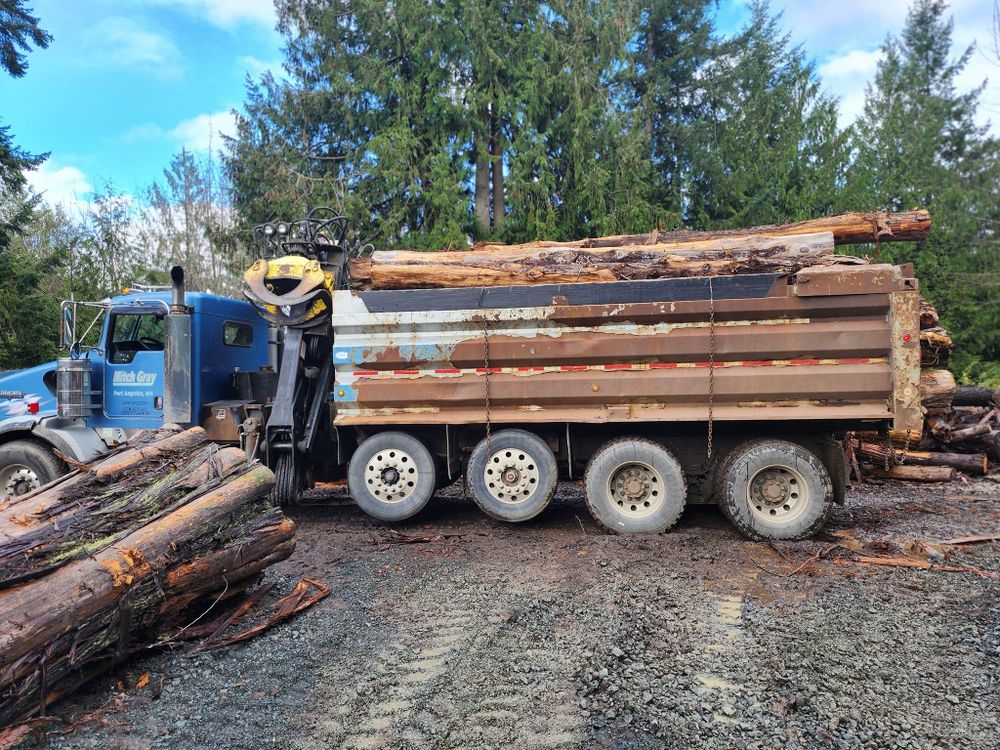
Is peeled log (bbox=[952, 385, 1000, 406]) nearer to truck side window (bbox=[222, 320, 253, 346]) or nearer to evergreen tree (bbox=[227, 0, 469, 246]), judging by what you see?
evergreen tree (bbox=[227, 0, 469, 246])

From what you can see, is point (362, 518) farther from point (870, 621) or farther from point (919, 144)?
point (919, 144)

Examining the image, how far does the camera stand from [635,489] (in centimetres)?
625

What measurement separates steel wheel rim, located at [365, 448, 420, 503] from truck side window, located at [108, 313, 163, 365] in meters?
2.99

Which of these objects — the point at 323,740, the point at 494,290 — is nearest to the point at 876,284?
the point at 494,290

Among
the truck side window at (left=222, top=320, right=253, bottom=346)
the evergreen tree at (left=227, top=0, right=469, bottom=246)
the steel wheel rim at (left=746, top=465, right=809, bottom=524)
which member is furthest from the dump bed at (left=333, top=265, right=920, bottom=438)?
the evergreen tree at (left=227, top=0, right=469, bottom=246)

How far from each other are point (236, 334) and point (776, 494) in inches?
253

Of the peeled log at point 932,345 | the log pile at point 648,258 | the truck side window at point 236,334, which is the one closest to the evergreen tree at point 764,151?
the peeled log at point 932,345

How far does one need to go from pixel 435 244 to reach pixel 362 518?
8888 mm

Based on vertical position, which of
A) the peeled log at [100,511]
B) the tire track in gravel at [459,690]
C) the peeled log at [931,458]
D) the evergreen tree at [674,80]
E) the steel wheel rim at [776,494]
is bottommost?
the tire track in gravel at [459,690]

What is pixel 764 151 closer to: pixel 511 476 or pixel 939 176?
pixel 939 176

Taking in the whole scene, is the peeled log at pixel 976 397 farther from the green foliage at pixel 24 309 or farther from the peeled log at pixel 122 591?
the green foliage at pixel 24 309

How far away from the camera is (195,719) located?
→ 317cm

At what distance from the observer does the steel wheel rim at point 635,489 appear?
621 cm

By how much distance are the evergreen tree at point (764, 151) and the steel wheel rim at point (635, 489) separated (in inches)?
531
